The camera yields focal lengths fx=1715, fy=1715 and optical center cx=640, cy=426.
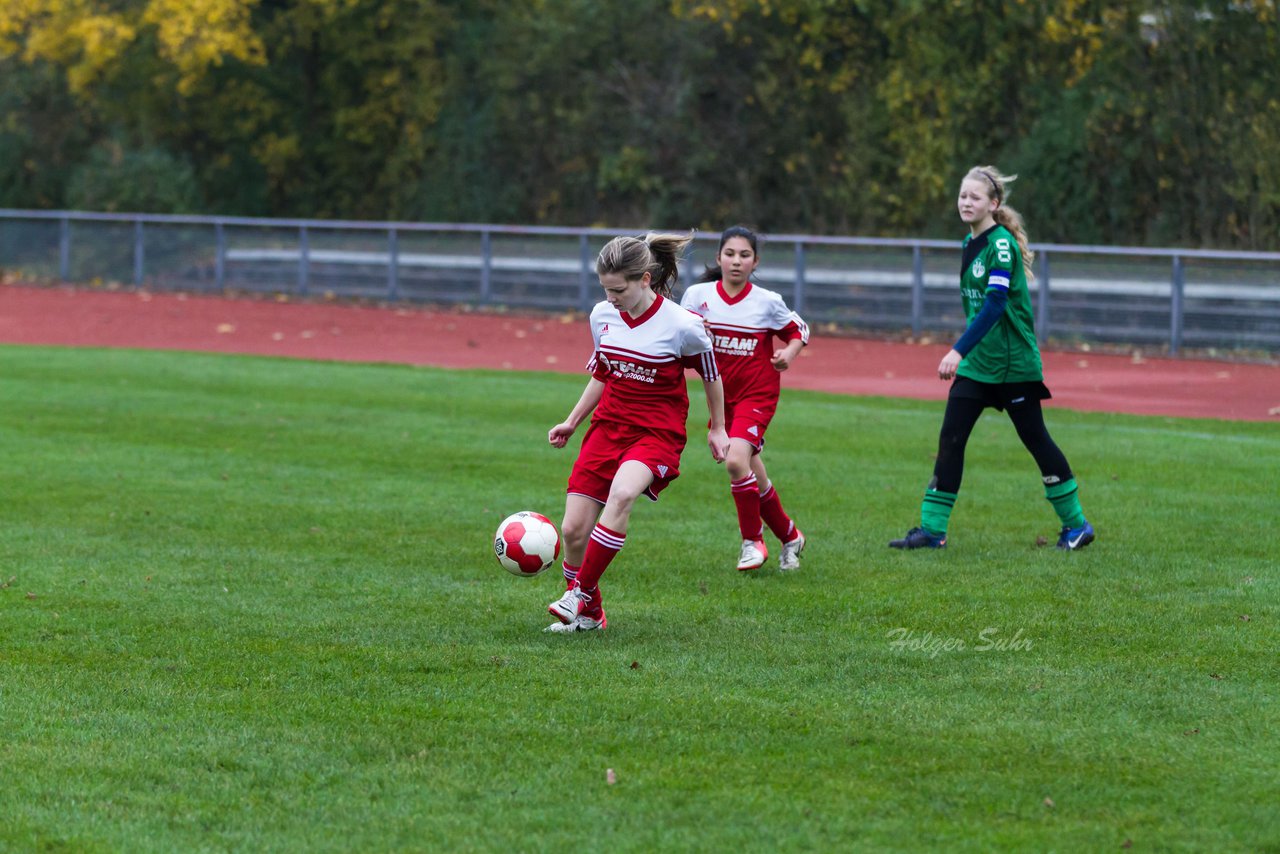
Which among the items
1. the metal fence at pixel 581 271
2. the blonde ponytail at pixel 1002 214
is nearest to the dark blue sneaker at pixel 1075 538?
the blonde ponytail at pixel 1002 214

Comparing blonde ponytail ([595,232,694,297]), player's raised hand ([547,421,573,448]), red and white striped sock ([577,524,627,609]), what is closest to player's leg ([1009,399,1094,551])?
blonde ponytail ([595,232,694,297])

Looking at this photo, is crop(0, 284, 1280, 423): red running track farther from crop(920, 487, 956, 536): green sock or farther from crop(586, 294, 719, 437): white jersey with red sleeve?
crop(586, 294, 719, 437): white jersey with red sleeve

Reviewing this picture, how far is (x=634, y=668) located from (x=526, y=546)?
1.03m

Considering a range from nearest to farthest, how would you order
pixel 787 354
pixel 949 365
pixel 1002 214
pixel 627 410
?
pixel 627 410 → pixel 949 365 → pixel 787 354 → pixel 1002 214

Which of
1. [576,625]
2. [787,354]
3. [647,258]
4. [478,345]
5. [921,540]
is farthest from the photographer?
[478,345]

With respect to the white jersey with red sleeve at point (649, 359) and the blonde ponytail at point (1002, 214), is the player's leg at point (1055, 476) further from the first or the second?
the white jersey with red sleeve at point (649, 359)

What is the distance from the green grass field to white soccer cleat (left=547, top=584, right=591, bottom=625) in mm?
107

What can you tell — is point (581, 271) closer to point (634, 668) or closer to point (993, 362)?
point (993, 362)

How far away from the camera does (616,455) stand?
6934 millimetres

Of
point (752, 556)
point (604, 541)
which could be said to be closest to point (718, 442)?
point (604, 541)

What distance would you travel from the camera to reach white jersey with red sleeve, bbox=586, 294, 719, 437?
6.88 meters

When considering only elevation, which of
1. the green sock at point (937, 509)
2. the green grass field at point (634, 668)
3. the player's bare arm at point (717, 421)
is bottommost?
the green grass field at point (634, 668)

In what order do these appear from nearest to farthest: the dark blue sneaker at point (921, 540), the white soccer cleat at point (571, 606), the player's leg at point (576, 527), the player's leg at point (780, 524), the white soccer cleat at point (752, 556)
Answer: the white soccer cleat at point (571, 606)
the player's leg at point (576, 527)
the white soccer cleat at point (752, 556)
the player's leg at point (780, 524)
the dark blue sneaker at point (921, 540)

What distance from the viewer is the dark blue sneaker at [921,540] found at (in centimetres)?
875
